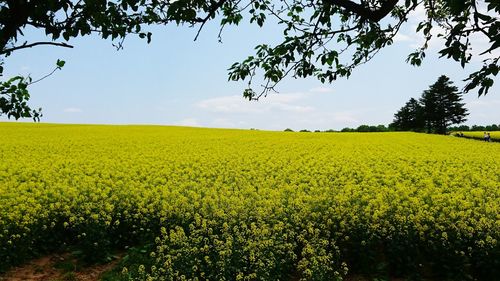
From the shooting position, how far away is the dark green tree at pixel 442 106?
8050cm

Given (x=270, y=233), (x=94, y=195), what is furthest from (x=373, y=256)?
(x=94, y=195)

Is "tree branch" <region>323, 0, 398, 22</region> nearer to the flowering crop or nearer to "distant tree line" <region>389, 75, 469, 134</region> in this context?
the flowering crop

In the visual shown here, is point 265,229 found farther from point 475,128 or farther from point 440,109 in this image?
point 475,128

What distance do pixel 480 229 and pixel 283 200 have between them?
4.56m

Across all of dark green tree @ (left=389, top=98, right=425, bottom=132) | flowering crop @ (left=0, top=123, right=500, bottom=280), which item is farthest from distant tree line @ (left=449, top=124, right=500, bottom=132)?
flowering crop @ (left=0, top=123, right=500, bottom=280)

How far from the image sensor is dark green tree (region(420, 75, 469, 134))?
8050 cm

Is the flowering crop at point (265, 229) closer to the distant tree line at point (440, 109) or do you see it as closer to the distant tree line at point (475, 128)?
the distant tree line at point (440, 109)

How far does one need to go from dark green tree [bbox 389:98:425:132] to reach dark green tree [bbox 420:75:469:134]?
2.51 metres

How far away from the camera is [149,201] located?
12.5 meters

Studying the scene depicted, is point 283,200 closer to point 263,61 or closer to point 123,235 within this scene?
point 123,235

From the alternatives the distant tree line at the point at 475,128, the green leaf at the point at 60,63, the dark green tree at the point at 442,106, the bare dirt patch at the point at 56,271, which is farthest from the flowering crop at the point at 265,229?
the distant tree line at the point at 475,128

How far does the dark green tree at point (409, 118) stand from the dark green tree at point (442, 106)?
2513 mm

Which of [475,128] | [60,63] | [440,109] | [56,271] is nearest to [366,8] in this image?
[60,63]

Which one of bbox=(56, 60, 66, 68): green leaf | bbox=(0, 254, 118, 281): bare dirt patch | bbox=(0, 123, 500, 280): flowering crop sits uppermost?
bbox=(56, 60, 66, 68): green leaf
